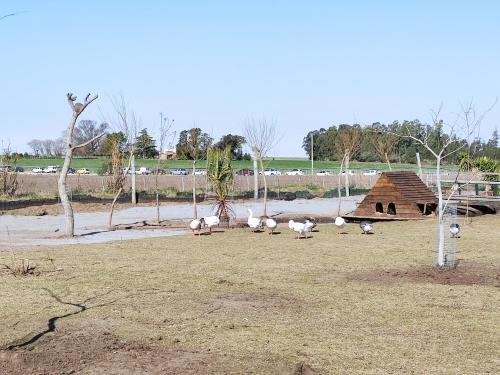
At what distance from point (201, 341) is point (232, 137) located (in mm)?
78658

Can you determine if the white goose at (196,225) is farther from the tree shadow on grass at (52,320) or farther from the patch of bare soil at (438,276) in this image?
the tree shadow on grass at (52,320)

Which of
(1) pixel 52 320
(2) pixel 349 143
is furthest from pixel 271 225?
(2) pixel 349 143

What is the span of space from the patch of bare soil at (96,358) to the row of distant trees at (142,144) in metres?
19.7

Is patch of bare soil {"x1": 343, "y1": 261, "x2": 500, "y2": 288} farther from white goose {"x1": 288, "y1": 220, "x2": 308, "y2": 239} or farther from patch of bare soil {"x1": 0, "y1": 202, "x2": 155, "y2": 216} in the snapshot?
Answer: patch of bare soil {"x1": 0, "y1": 202, "x2": 155, "y2": 216}

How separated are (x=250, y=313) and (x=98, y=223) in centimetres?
1676

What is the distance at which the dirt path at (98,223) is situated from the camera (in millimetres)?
19125

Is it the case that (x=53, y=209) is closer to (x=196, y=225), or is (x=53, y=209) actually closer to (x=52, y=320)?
(x=196, y=225)

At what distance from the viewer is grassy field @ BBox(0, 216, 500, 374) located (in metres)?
6.96

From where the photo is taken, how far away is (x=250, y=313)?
30.0 feet

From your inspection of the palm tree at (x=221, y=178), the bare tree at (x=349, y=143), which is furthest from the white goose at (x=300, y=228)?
the bare tree at (x=349, y=143)

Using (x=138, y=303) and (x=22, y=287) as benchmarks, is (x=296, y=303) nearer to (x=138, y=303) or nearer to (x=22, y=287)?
(x=138, y=303)

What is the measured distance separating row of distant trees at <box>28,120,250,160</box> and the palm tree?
3.22m

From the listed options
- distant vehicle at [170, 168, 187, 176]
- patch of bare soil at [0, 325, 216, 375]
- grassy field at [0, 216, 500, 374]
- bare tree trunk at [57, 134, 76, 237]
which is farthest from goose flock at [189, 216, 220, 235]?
distant vehicle at [170, 168, 187, 176]

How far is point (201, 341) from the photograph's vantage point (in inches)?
303
